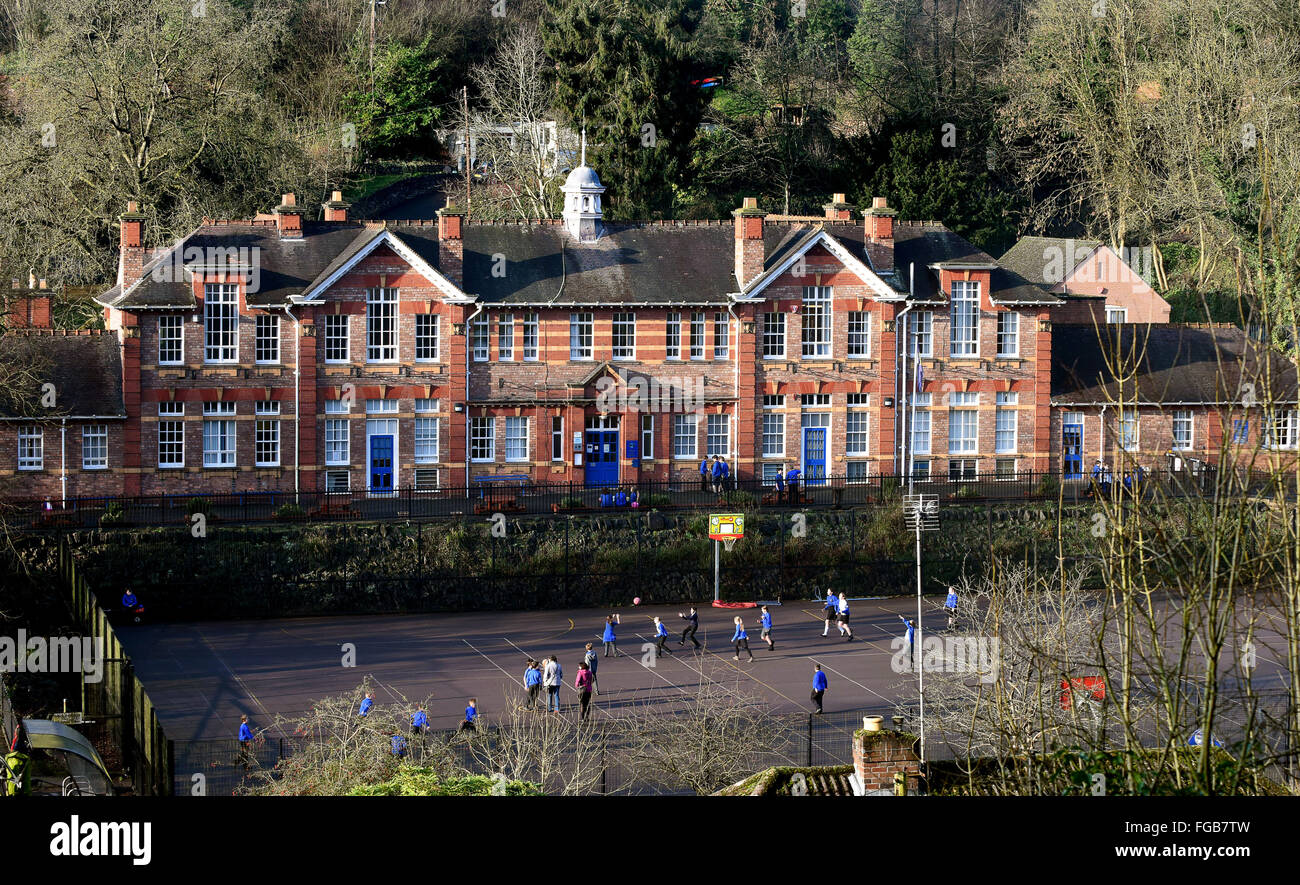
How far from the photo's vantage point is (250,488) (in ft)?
139

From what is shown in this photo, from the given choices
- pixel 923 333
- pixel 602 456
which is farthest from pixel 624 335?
pixel 923 333

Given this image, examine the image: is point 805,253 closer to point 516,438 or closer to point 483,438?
point 516,438

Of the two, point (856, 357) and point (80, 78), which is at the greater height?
point (80, 78)

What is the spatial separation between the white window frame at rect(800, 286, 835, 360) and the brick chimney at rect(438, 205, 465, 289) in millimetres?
10254

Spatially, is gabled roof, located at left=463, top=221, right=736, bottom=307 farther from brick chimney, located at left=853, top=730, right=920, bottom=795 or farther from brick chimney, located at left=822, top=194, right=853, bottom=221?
brick chimney, located at left=853, top=730, right=920, bottom=795

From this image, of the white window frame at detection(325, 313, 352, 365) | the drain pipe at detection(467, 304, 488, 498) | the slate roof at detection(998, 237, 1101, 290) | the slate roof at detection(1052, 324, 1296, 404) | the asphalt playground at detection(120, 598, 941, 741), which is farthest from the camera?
the slate roof at detection(998, 237, 1101, 290)

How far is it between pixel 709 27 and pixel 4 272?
4418 centimetres

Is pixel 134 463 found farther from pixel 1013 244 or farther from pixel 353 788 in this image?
pixel 1013 244

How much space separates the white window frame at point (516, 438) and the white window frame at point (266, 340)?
22.5 ft

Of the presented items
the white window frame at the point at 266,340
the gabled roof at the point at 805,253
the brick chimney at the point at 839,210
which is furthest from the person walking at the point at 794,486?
the white window frame at the point at 266,340

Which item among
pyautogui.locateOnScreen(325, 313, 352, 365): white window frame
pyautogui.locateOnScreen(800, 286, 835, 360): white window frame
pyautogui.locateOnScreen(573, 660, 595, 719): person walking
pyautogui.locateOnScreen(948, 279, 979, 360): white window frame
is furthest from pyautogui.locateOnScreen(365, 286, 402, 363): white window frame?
pyautogui.locateOnScreen(573, 660, 595, 719): person walking

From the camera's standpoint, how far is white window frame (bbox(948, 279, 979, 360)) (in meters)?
46.5

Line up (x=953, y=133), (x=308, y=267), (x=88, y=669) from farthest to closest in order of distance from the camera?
(x=953, y=133) → (x=308, y=267) → (x=88, y=669)
